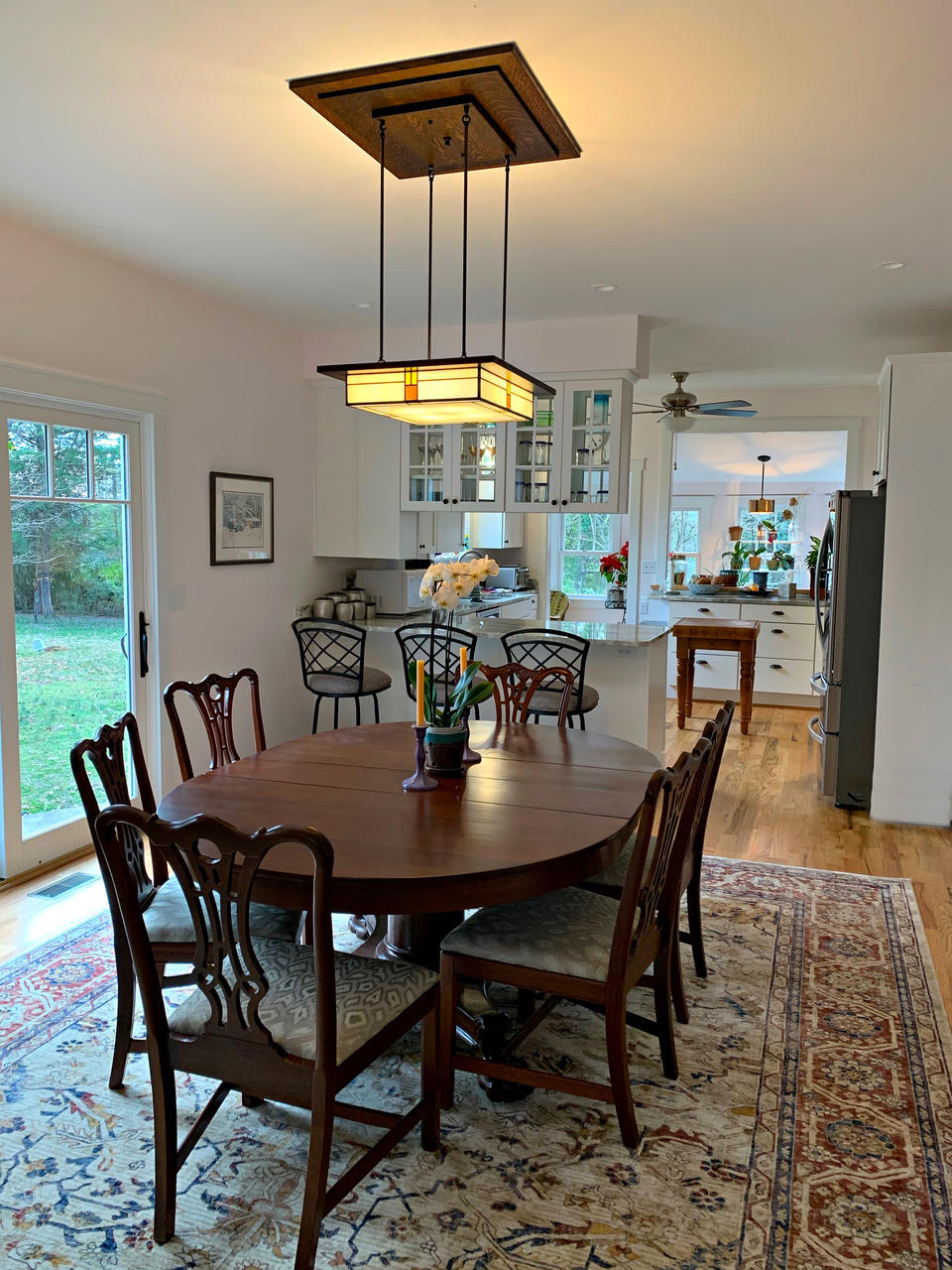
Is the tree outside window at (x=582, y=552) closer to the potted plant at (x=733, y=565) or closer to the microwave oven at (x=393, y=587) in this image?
the potted plant at (x=733, y=565)

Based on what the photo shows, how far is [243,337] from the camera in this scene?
5.13 metres

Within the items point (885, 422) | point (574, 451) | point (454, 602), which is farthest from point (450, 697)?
point (885, 422)

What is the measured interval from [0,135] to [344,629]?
9.92 ft

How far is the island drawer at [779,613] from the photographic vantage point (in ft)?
25.6

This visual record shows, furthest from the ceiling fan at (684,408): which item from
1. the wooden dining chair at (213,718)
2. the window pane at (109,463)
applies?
the wooden dining chair at (213,718)

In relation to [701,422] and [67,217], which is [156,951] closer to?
[67,217]

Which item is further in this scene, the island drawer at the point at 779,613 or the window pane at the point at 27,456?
the island drawer at the point at 779,613

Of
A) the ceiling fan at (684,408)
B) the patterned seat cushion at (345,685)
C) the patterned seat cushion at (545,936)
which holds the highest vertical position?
the ceiling fan at (684,408)

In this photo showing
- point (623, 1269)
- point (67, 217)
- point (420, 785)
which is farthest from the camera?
point (67, 217)

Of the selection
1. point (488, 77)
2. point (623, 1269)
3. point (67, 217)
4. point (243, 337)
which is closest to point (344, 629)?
point (243, 337)

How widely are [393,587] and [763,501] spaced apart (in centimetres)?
476

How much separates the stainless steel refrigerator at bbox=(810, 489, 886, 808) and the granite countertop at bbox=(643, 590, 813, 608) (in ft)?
8.65

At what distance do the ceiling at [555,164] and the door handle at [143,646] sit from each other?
163cm

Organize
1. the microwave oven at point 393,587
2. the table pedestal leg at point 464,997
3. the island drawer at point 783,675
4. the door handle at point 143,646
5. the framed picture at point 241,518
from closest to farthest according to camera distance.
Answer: the table pedestal leg at point 464,997 < the door handle at point 143,646 < the framed picture at point 241,518 < the microwave oven at point 393,587 < the island drawer at point 783,675
